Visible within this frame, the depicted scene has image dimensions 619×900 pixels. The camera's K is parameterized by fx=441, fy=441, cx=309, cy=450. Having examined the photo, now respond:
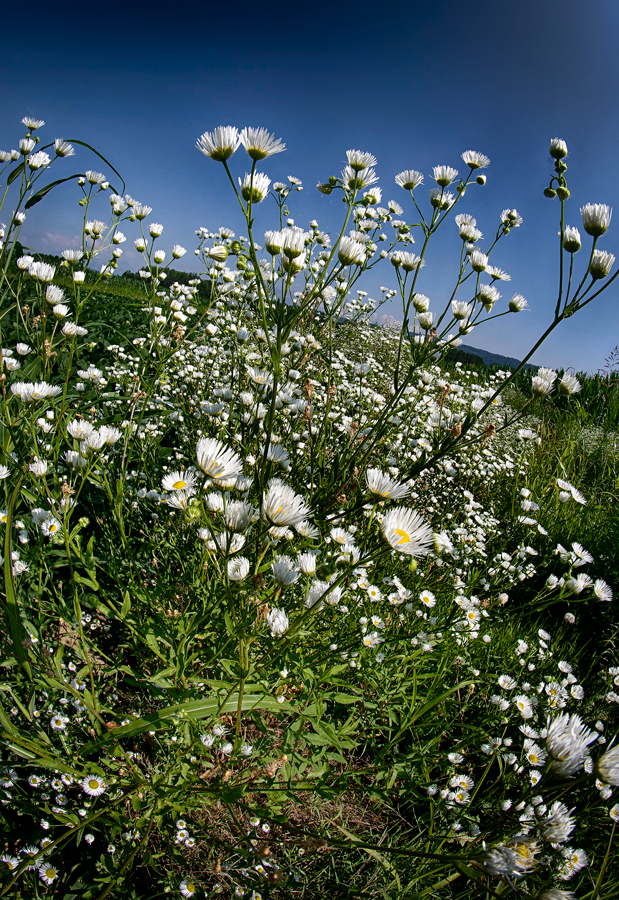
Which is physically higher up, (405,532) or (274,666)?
(405,532)

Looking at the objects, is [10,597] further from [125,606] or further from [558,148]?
[558,148]

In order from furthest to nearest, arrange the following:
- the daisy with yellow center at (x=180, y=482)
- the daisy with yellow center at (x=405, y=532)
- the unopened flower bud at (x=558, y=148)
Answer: the unopened flower bud at (x=558, y=148) < the daisy with yellow center at (x=180, y=482) < the daisy with yellow center at (x=405, y=532)

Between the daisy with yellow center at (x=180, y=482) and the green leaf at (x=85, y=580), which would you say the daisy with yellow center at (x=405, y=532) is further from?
the green leaf at (x=85, y=580)

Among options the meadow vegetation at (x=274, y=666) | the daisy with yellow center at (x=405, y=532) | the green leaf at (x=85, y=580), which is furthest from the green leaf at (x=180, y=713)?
the daisy with yellow center at (x=405, y=532)

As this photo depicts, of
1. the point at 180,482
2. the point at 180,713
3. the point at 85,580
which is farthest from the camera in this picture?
the point at 180,482

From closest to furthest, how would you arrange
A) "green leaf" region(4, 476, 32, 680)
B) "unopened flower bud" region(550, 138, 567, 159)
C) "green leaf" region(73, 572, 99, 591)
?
1. "green leaf" region(4, 476, 32, 680)
2. "green leaf" region(73, 572, 99, 591)
3. "unopened flower bud" region(550, 138, 567, 159)

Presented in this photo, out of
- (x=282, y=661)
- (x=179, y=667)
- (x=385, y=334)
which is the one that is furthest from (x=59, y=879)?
(x=385, y=334)

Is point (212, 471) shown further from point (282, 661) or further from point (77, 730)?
point (77, 730)

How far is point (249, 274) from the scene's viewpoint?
A: 2195 mm

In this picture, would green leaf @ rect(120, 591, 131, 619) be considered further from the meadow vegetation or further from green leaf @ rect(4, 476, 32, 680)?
green leaf @ rect(4, 476, 32, 680)

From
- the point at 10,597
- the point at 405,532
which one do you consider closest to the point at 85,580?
the point at 10,597

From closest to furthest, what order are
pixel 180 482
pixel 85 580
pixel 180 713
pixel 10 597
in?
pixel 10 597 < pixel 180 713 < pixel 85 580 < pixel 180 482

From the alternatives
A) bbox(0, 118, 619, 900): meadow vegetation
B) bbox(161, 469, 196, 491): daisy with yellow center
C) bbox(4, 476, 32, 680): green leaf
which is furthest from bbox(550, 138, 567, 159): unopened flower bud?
bbox(4, 476, 32, 680): green leaf

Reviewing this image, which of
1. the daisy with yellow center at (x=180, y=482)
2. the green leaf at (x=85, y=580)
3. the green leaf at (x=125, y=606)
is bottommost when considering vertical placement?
the green leaf at (x=125, y=606)
